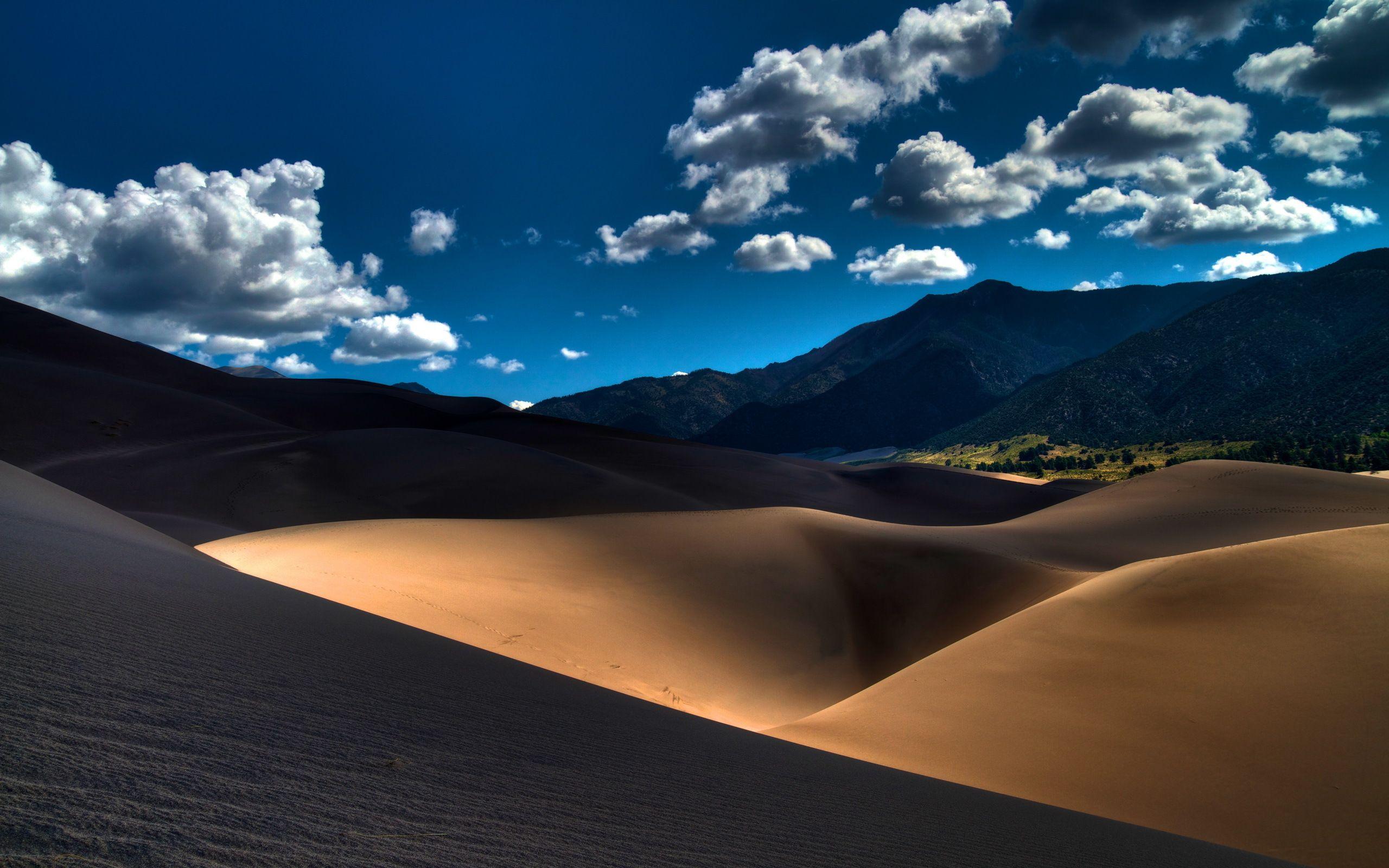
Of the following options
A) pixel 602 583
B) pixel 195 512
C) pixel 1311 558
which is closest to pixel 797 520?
pixel 602 583

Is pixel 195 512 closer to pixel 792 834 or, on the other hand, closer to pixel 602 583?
pixel 602 583

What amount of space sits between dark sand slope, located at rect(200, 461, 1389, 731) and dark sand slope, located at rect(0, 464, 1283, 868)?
5084 mm

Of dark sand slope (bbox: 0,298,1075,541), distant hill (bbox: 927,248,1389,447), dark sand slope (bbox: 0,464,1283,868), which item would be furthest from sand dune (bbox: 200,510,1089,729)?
distant hill (bbox: 927,248,1389,447)

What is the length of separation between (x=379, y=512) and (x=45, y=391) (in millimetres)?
24595

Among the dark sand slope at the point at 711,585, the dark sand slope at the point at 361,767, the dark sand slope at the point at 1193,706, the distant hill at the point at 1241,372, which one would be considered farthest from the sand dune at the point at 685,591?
the distant hill at the point at 1241,372

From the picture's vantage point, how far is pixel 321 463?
39750 millimetres

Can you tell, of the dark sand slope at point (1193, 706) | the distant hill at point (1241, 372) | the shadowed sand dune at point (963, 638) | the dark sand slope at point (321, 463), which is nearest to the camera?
Result: the dark sand slope at point (1193, 706)

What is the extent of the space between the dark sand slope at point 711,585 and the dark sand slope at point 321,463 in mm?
9284

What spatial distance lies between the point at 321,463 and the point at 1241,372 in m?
182

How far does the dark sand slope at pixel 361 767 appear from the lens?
2184mm

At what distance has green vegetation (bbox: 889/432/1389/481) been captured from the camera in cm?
8562

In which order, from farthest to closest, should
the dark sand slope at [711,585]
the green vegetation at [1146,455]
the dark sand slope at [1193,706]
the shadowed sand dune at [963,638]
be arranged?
the green vegetation at [1146,455]
the dark sand slope at [711,585]
the shadowed sand dune at [963,638]
the dark sand slope at [1193,706]

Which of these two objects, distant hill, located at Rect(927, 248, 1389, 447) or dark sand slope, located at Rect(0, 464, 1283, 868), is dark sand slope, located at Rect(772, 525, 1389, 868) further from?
distant hill, located at Rect(927, 248, 1389, 447)

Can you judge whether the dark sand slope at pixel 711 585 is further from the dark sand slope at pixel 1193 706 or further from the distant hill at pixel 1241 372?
the distant hill at pixel 1241 372
